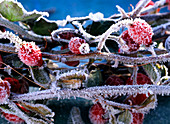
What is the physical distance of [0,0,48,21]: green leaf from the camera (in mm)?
366

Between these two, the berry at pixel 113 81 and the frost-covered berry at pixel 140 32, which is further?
the berry at pixel 113 81

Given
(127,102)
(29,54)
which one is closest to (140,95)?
(127,102)

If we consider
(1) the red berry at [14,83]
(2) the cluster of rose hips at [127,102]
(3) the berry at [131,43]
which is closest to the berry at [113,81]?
(2) the cluster of rose hips at [127,102]

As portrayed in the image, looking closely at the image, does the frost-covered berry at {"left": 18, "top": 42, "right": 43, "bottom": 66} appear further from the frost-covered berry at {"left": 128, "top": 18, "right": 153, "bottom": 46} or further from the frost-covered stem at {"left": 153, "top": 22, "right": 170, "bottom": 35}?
the frost-covered stem at {"left": 153, "top": 22, "right": 170, "bottom": 35}

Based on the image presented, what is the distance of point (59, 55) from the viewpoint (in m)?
0.38

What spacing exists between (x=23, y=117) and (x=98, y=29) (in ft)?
0.82

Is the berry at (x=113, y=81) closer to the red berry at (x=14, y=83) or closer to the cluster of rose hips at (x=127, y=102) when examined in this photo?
the cluster of rose hips at (x=127, y=102)

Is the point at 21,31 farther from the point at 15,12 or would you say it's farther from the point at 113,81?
the point at 113,81

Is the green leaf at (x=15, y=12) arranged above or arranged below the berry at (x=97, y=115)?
above

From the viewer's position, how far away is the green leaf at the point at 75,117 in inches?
16.3

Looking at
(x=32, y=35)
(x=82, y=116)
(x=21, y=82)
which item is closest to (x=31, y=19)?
(x=32, y=35)

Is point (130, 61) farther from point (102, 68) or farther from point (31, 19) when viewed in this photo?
point (31, 19)

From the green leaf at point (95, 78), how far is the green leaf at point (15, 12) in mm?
170

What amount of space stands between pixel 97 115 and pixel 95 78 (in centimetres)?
8
